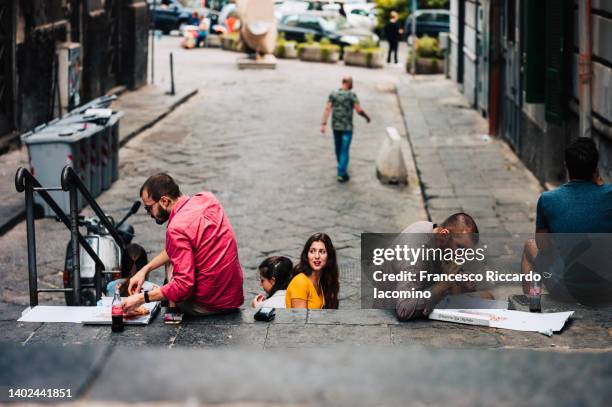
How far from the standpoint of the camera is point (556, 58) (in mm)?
13961

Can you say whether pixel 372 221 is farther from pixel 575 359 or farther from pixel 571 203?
pixel 575 359

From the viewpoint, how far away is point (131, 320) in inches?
287

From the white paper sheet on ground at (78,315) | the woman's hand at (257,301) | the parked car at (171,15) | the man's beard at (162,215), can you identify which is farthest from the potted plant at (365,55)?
the man's beard at (162,215)

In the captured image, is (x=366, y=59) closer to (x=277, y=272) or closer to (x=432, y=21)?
(x=432, y=21)

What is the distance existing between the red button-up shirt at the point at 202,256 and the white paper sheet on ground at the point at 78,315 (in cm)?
32

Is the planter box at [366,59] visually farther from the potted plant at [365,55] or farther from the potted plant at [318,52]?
the potted plant at [318,52]

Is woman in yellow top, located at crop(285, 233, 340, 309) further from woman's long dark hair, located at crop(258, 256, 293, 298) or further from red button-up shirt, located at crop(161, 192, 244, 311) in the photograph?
red button-up shirt, located at crop(161, 192, 244, 311)

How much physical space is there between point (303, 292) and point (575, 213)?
1.88 metres

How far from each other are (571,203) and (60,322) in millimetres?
3406

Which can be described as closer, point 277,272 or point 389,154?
point 277,272

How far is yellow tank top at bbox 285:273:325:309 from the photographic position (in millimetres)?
7840

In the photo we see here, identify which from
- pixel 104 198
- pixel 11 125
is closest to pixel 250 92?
pixel 11 125

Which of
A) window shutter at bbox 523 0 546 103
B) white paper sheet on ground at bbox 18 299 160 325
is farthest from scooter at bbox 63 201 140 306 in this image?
window shutter at bbox 523 0 546 103

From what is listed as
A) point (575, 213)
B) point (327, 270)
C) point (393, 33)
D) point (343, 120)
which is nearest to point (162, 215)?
point (327, 270)
